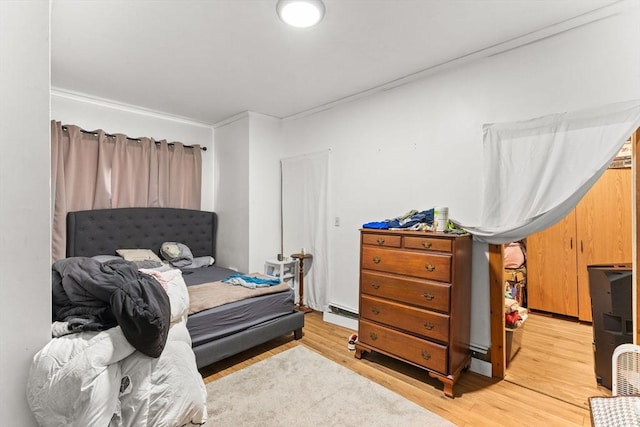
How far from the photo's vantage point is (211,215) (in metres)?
Answer: 4.47

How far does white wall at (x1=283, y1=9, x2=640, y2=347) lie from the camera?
79.0 inches

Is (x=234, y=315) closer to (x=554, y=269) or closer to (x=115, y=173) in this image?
(x=115, y=173)

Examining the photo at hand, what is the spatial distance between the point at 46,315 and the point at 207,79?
100 inches

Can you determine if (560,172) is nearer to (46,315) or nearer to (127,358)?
(127,358)

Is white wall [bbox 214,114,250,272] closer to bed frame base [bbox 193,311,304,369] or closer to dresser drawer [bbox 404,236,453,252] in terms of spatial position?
bed frame base [bbox 193,311,304,369]

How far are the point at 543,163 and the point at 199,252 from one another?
4122mm

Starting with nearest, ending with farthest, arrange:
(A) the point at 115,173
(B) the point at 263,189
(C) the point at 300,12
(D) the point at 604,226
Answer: (C) the point at 300,12, (D) the point at 604,226, (A) the point at 115,173, (B) the point at 263,189

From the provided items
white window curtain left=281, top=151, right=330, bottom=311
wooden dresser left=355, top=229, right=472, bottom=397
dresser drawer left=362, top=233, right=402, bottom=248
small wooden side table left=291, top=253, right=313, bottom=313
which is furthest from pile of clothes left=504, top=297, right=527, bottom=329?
small wooden side table left=291, top=253, right=313, bottom=313

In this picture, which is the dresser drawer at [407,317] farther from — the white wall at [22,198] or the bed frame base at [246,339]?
the white wall at [22,198]

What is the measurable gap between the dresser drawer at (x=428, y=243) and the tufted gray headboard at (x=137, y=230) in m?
3.11

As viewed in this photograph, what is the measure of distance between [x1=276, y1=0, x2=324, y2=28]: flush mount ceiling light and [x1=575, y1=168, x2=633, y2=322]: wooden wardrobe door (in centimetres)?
373

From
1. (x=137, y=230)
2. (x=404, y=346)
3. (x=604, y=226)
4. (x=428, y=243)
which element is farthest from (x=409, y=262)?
(x=137, y=230)

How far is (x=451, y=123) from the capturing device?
8.77ft

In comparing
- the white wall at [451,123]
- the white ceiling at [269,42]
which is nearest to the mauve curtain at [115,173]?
the white ceiling at [269,42]
